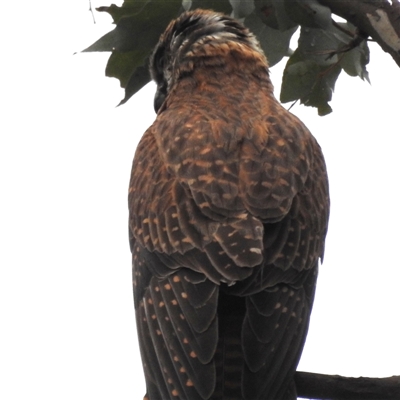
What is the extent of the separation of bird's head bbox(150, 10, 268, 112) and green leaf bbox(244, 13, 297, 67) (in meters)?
0.78

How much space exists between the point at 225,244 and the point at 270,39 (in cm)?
135

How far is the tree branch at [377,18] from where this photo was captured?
503 cm

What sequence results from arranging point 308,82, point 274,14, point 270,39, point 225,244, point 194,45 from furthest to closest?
1. point 194,45
2. point 270,39
3. point 308,82
4. point 274,14
5. point 225,244

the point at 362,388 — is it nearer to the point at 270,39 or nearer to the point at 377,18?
the point at 377,18

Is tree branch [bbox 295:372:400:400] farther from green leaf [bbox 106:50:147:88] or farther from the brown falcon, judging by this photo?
green leaf [bbox 106:50:147:88]

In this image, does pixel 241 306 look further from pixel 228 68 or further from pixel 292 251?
pixel 228 68

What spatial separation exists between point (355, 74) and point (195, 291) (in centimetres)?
149

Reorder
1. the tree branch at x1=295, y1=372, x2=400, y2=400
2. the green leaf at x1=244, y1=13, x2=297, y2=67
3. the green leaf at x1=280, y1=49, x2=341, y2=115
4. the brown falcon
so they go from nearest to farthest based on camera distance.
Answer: the brown falcon → the tree branch at x1=295, y1=372, x2=400, y2=400 → the green leaf at x1=280, y1=49, x2=341, y2=115 → the green leaf at x1=244, y1=13, x2=297, y2=67

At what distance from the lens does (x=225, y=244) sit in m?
5.09

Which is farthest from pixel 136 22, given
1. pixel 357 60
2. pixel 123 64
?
pixel 357 60

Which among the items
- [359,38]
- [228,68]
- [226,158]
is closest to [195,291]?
[226,158]

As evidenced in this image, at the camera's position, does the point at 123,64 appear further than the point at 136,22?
Yes

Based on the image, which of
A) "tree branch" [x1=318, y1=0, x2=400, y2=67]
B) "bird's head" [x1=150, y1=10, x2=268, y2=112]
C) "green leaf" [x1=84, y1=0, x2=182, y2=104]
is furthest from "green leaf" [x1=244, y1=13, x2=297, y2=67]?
"bird's head" [x1=150, y1=10, x2=268, y2=112]

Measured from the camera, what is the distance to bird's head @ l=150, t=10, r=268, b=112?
680 centimetres
